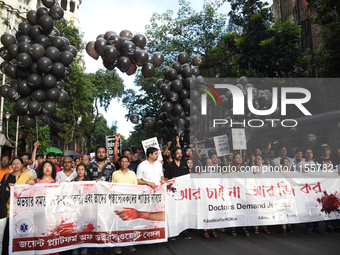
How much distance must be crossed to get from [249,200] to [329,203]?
1759 mm

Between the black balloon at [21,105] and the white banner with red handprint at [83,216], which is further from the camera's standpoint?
the black balloon at [21,105]

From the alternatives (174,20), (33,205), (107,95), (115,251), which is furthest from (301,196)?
(107,95)

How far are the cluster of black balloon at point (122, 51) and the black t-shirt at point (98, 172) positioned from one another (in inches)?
165

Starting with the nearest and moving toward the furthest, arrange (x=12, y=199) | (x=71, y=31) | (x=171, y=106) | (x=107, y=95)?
1. (x=12, y=199)
2. (x=171, y=106)
3. (x=71, y=31)
4. (x=107, y=95)

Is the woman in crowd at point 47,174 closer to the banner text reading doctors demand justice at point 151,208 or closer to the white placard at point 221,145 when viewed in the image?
the banner text reading doctors demand justice at point 151,208

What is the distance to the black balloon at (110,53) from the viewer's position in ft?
28.2

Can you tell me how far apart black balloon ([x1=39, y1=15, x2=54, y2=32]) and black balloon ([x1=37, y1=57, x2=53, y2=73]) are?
3.69ft

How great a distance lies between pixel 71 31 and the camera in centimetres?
2312

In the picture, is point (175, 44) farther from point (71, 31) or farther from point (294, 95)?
point (294, 95)

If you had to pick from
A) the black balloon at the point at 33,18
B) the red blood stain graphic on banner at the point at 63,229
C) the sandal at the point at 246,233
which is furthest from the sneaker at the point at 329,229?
the black balloon at the point at 33,18

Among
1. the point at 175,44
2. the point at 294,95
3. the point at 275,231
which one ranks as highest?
the point at 175,44

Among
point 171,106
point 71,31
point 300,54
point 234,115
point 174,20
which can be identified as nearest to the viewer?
point 171,106

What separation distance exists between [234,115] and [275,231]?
22.3ft

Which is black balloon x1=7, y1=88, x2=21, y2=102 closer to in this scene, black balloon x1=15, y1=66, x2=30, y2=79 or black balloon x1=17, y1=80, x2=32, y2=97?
black balloon x1=17, y1=80, x2=32, y2=97
